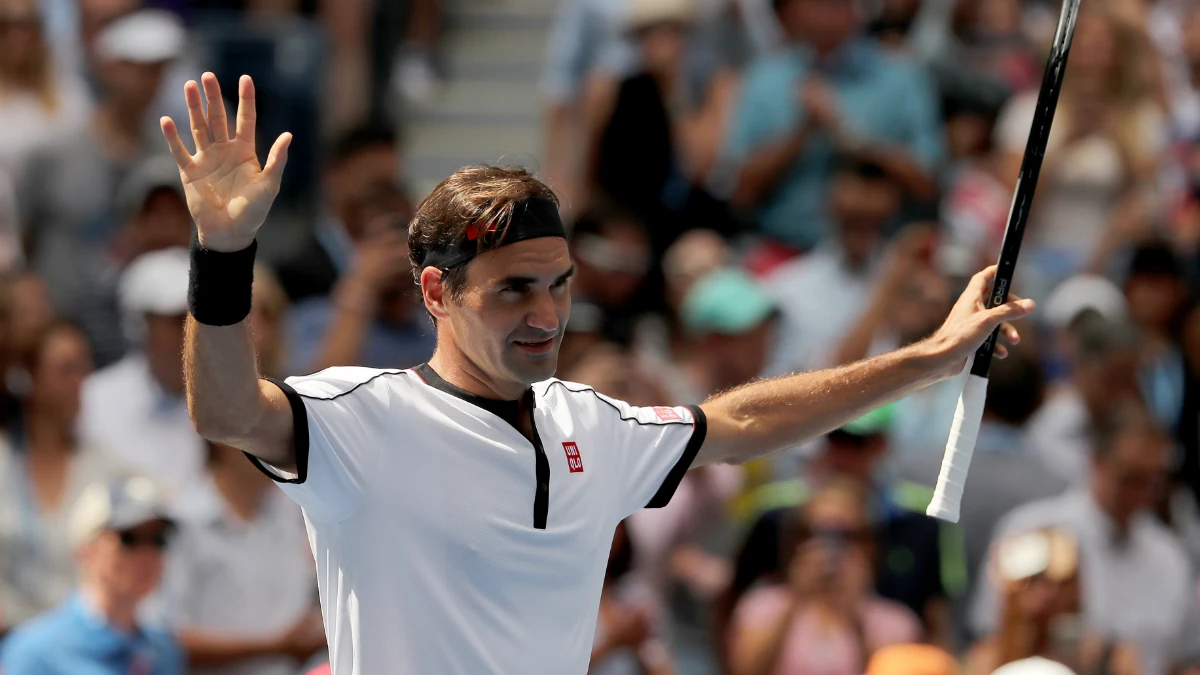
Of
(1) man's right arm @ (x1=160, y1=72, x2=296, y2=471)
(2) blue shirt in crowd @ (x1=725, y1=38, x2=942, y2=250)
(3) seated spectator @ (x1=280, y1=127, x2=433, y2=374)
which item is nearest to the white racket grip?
(1) man's right arm @ (x1=160, y1=72, x2=296, y2=471)

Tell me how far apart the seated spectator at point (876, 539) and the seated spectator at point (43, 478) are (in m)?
2.72

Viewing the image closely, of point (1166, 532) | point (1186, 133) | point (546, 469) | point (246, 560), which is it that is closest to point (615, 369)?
point (246, 560)

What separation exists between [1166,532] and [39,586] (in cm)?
491

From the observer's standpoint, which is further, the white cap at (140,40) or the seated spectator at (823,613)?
the white cap at (140,40)

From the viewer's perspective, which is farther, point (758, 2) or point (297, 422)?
point (758, 2)

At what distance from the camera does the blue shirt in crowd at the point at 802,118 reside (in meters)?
9.77

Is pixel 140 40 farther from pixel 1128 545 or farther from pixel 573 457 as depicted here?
pixel 573 457

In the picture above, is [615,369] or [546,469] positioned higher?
[546,469]

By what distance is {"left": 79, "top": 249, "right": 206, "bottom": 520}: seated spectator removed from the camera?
316 inches

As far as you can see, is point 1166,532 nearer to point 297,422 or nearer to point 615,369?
point 615,369

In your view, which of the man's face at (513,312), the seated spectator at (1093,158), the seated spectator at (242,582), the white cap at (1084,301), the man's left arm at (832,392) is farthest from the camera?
the seated spectator at (1093,158)

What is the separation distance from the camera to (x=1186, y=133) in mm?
10562

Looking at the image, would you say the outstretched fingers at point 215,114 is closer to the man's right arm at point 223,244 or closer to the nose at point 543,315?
the man's right arm at point 223,244

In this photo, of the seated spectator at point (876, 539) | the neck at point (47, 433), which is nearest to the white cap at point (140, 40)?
the neck at point (47, 433)
